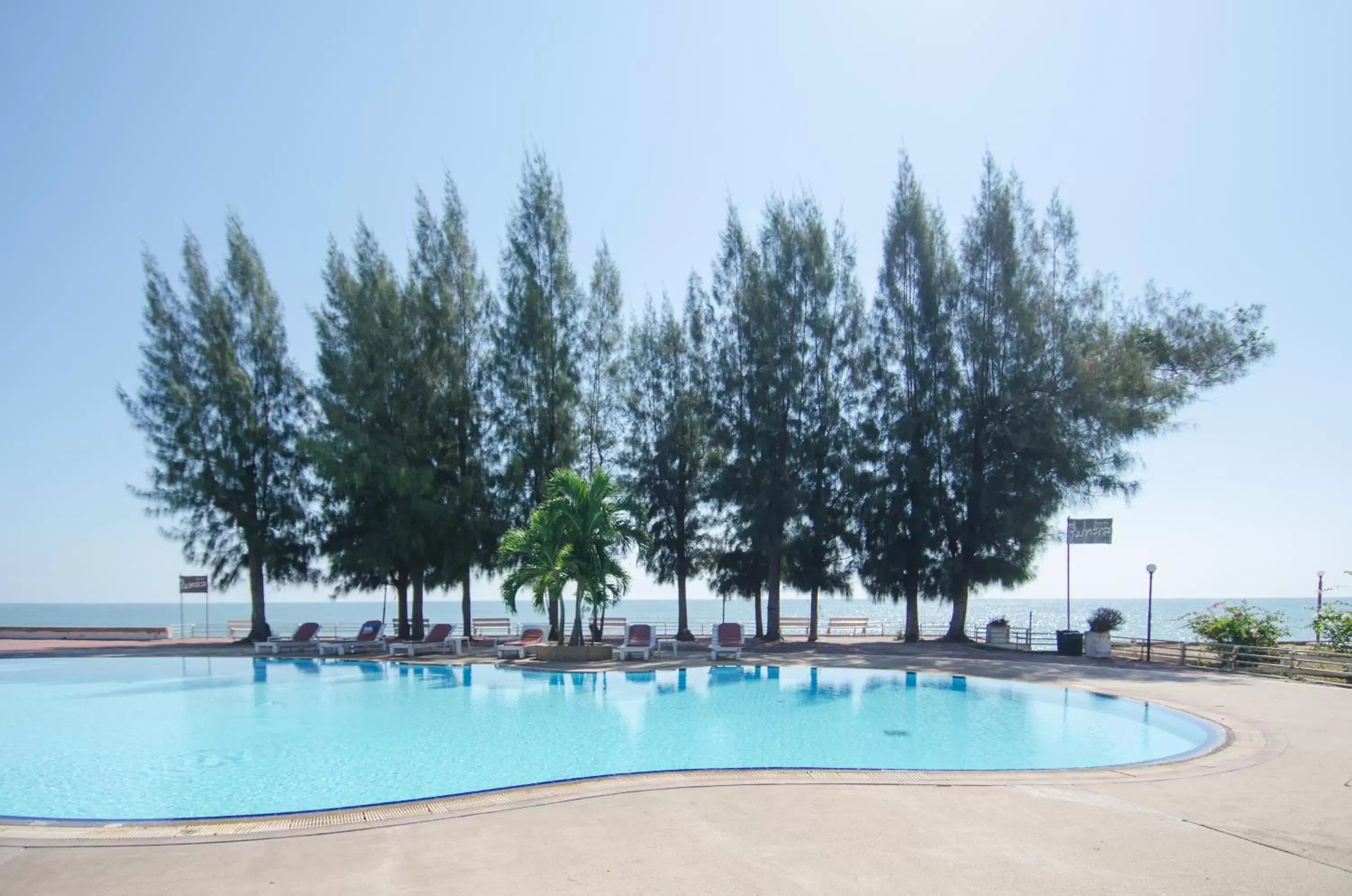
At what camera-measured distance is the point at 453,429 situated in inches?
1095

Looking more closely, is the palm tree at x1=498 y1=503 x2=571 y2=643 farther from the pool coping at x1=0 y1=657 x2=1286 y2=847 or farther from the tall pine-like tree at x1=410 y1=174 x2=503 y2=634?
the pool coping at x1=0 y1=657 x2=1286 y2=847

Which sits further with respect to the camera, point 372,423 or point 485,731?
point 372,423

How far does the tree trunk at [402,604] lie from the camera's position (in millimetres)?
27578

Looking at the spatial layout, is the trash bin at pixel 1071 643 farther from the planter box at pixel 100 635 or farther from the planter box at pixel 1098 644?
the planter box at pixel 100 635

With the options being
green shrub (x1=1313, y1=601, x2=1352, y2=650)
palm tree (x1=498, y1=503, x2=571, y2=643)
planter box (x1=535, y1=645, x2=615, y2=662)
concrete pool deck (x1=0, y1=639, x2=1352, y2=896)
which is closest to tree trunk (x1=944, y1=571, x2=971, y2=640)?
green shrub (x1=1313, y1=601, x2=1352, y2=650)

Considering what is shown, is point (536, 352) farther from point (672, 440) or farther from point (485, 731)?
point (485, 731)

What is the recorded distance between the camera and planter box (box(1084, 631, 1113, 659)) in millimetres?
21703

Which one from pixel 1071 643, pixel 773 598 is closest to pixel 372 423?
pixel 773 598

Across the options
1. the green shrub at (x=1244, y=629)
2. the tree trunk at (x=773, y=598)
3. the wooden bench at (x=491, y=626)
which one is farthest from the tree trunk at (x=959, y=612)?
the wooden bench at (x=491, y=626)

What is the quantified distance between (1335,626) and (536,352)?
22.0m

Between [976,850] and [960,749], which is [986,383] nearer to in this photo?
[960,749]

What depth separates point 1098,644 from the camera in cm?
2178

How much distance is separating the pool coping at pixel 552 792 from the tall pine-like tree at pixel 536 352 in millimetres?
18875

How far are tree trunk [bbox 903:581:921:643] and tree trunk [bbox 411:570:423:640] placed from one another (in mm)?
15466
